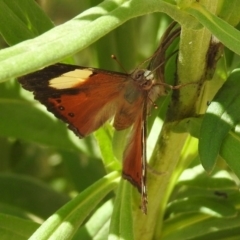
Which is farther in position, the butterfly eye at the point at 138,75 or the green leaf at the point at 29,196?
the green leaf at the point at 29,196

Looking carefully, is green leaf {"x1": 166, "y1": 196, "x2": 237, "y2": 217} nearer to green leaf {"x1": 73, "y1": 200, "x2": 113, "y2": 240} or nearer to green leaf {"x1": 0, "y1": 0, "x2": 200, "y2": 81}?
green leaf {"x1": 73, "y1": 200, "x2": 113, "y2": 240}

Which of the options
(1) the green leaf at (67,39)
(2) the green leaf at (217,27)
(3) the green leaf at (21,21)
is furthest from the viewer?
(3) the green leaf at (21,21)

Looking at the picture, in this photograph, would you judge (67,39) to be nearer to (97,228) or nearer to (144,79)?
(144,79)

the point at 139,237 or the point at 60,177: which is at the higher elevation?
the point at 60,177

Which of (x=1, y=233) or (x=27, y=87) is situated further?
(x=1, y=233)

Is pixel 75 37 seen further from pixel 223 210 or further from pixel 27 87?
pixel 223 210

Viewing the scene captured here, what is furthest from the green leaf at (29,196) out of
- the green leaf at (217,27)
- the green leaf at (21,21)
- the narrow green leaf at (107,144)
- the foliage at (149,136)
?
the green leaf at (217,27)

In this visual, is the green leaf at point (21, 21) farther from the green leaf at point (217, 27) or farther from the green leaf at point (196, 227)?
the green leaf at point (196, 227)

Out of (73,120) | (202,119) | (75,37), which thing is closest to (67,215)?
(73,120)
